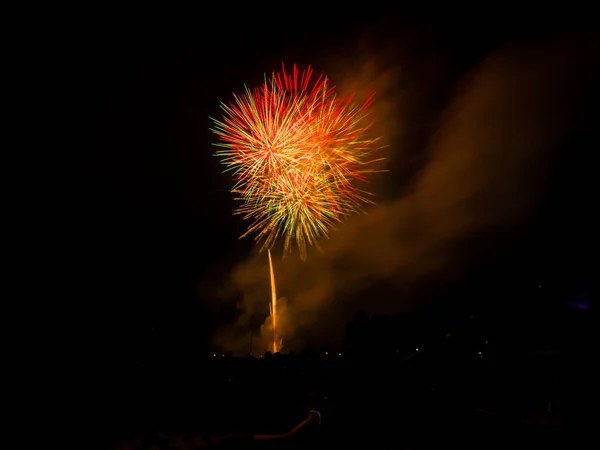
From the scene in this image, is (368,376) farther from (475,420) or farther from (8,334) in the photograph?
(8,334)

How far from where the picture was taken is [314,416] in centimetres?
549

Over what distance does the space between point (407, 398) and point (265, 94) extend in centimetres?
940

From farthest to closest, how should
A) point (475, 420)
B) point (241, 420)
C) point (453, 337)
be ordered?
point (241, 420) → point (453, 337) → point (475, 420)

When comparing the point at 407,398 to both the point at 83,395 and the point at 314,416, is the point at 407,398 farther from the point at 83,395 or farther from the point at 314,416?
the point at 83,395

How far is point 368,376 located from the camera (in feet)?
17.5

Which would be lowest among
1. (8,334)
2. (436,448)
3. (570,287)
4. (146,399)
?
(436,448)

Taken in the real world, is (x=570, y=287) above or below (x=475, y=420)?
above

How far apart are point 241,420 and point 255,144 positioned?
8.26m

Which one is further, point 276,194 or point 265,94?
point 276,194

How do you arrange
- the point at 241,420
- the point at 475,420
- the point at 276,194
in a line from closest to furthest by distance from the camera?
the point at 475,420
the point at 241,420
the point at 276,194

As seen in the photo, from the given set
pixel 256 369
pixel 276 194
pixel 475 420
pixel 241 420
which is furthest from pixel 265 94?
pixel 475 420

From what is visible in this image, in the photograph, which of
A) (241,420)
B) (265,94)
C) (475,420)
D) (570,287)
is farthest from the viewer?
(265,94)

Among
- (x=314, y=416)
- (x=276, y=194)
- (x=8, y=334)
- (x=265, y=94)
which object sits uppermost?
(x=265, y=94)

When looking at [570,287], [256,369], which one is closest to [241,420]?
[256,369]
